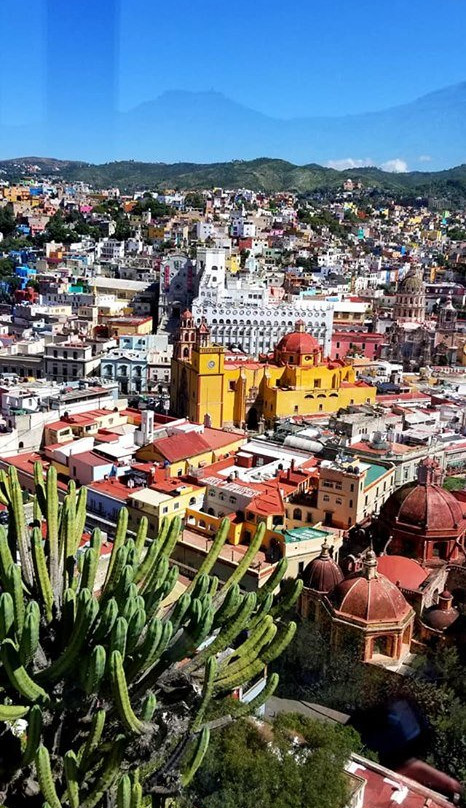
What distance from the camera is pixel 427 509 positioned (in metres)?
13.4

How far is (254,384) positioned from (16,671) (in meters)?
17.2

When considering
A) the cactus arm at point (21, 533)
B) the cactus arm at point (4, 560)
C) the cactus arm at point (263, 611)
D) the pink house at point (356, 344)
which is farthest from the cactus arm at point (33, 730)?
the pink house at point (356, 344)

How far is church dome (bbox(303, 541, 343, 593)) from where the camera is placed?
483 inches

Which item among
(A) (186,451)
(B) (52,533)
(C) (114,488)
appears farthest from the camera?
(A) (186,451)

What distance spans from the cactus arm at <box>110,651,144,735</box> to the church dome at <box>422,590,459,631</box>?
269 inches

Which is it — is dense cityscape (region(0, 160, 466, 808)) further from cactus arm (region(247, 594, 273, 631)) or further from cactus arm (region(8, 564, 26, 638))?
cactus arm (region(8, 564, 26, 638))

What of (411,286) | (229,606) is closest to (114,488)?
(229,606)

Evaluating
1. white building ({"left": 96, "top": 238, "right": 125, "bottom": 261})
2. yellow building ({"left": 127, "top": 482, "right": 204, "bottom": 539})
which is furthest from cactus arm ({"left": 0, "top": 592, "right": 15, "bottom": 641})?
white building ({"left": 96, "top": 238, "right": 125, "bottom": 261})

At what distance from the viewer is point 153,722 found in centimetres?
712

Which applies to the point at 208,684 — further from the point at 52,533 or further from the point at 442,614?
the point at 442,614

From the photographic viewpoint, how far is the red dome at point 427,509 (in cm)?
1344

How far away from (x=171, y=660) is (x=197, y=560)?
6.74 m

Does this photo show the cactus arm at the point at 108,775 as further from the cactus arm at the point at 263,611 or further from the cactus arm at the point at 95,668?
the cactus arm at the point at 263,611

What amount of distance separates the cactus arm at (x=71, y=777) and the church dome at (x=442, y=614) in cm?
703
